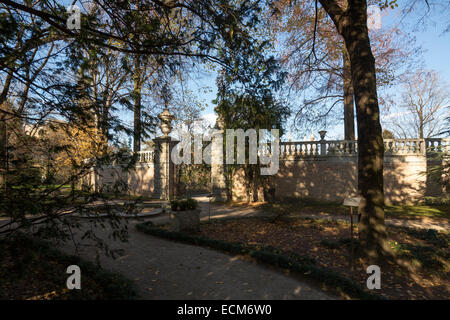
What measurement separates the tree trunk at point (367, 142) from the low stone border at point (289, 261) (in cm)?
149

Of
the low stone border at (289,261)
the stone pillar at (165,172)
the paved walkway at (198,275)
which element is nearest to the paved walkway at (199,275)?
the paved walkway at (198,275)

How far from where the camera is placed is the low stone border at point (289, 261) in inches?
149

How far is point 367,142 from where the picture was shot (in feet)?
17.1

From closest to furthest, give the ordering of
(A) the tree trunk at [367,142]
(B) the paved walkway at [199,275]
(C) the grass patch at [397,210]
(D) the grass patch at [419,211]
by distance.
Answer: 1. (B) the paved walkway at [199,275]
2. (A) the tree trunk at [367,142]
3. (D) the grass patch at [419,211]
4. (C) the grass patch at [397,210]

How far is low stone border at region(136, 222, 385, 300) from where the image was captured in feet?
12.4

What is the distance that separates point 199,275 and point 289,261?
1733mm

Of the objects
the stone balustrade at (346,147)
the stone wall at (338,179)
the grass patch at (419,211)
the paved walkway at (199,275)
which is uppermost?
the stone balustrade at (346,147)

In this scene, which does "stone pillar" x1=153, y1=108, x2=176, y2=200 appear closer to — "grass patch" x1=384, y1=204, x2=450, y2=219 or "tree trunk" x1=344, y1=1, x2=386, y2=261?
"tree trunk" x1=344, y1=1, x2=386, y2=261

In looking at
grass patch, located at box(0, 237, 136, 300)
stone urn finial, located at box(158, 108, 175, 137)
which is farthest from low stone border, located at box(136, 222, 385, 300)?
stone urn finial, located at box(158, 108, 175, 137)

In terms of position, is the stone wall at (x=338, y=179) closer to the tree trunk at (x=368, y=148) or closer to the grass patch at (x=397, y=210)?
the grass patch at (x=397, y=210)
